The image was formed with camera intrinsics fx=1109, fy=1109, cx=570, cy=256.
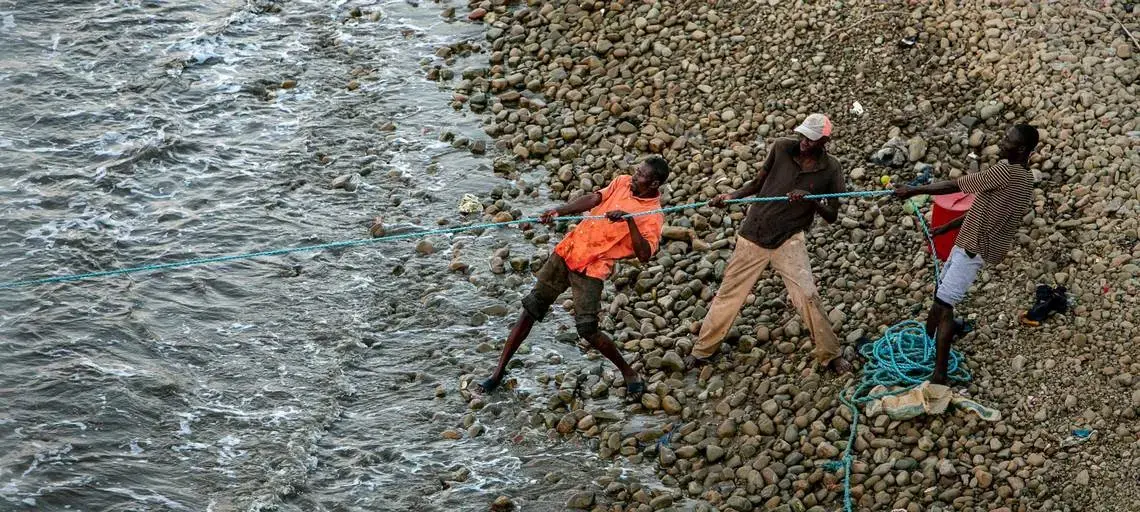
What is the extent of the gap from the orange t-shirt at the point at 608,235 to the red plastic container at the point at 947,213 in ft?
5.67

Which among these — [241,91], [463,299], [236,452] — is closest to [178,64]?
[241,91]

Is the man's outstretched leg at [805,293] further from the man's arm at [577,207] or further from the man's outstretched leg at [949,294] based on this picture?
the man's arm at [577,207]

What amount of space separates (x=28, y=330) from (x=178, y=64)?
512 cm

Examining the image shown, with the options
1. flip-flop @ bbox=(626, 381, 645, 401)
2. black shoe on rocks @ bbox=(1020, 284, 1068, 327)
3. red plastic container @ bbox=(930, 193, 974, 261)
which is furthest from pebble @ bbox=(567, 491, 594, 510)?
black shoe on rocks @ bbox=(1020, 284, 1068, 327)

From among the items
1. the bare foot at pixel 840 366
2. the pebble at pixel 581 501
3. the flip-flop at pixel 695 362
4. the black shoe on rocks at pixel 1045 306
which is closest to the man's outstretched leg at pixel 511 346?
the flip-flop at pixel 695 362

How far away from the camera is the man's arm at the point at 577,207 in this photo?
6680 mm

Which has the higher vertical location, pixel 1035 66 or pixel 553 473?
pixel 1035 66

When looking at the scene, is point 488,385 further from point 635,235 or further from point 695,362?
point 635,235

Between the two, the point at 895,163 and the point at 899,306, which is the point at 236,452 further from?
the point at 895,163

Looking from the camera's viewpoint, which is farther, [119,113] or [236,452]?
[119,113]

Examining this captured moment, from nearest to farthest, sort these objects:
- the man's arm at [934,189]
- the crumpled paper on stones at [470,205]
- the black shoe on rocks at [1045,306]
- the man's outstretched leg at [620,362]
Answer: the man's arm at [934,189] < the black shoe on rocks at [1045,306] < the man's outstretched leg at [620,362] < the crumpled paper on stones at [470,205]

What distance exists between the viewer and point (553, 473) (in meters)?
6.71

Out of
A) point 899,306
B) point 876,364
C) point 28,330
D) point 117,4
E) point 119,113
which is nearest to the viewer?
point 876,364

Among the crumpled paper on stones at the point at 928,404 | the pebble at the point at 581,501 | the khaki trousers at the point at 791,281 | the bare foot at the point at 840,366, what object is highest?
the khaki trousers at the point at 791,281
